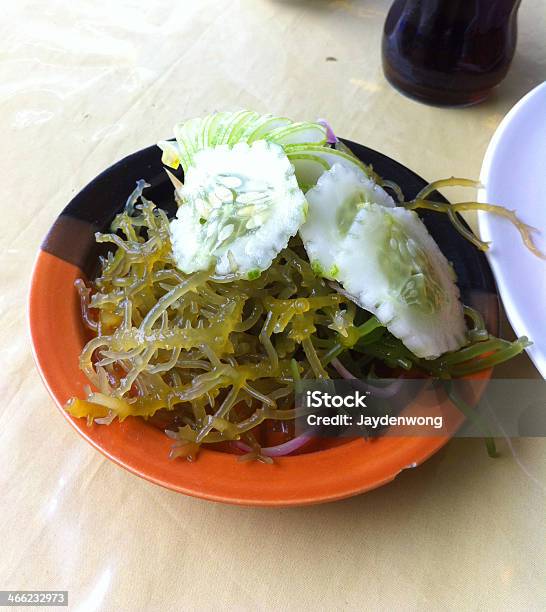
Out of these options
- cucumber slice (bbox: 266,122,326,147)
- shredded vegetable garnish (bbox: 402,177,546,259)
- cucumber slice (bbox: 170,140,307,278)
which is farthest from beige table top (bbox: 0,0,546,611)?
cucumber slice (bbox: 266,122,326,147)

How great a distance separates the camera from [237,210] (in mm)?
758

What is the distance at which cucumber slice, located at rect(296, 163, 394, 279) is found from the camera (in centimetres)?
73

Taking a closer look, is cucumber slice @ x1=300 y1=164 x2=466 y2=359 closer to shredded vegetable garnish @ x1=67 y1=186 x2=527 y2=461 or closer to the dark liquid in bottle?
shredded vegetable garnish @ x1=67 y1=186 x2=527 y2=461

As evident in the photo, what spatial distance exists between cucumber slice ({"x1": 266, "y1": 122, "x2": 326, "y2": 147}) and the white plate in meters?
0.30

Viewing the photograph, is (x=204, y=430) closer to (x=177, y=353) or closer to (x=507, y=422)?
(x=177, y=353)

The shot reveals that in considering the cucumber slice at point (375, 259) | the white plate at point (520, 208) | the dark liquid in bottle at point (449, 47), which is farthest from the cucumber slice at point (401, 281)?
the dark liquid in bottle at point (449, 47)

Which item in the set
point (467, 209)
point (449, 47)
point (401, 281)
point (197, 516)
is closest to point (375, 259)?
point (401, 281)

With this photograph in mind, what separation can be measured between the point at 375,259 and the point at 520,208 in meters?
0.38

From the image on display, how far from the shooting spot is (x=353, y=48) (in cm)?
144

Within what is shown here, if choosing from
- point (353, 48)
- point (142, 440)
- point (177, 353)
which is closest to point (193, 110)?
point (353, 48)

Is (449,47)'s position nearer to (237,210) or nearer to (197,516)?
(237,210)

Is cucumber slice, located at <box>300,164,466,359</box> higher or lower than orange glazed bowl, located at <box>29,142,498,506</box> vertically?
higher

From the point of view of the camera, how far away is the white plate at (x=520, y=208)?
852mm

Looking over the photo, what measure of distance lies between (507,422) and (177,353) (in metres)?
0.50
